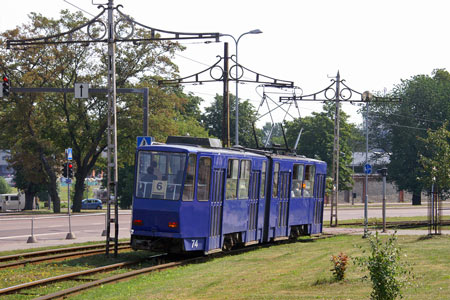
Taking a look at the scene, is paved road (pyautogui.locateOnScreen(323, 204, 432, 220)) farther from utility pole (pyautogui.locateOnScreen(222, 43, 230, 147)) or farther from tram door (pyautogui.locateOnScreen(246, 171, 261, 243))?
tram door (pyautogui.locateOnScreen(246, 171, 261, 243))

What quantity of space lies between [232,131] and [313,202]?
238ft

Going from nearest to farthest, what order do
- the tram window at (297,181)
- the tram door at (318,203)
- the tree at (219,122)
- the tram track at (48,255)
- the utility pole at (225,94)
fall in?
the tram track at (48,255) < the tram window at (297,181) < the tram door at (318,203) < the utility pole at (225,94) < the tree at (219,122)

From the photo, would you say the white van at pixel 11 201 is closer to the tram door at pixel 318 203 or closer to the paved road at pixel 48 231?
the paved road at pixel 48 231

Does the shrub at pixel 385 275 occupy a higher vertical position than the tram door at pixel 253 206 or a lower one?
lower

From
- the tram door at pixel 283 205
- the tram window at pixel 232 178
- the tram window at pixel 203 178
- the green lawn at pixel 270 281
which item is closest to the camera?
the green lawn at pixel 270 281

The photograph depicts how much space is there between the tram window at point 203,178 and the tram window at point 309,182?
27.3ft

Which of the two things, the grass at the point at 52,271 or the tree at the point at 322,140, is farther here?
the tree at the point at 322,140

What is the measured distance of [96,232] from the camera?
3369 centimetres

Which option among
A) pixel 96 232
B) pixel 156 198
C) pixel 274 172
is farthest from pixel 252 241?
pixel 96 232

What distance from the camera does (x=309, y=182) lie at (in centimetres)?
2820

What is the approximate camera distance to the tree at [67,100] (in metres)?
Result: 55.0

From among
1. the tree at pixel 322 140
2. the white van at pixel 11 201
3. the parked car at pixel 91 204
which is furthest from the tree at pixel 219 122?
the white van at pixel 11 201

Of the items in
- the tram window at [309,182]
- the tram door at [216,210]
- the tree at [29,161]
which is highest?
the tree at [29,161]

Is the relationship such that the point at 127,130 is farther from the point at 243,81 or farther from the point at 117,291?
the point at 117,291
